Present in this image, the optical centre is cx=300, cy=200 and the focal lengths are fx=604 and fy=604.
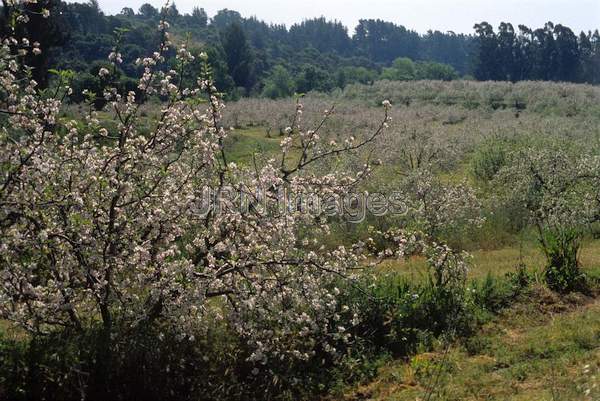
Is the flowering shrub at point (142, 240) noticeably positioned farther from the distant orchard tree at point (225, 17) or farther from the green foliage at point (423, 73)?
the distant orchard tree at point (225, 17)

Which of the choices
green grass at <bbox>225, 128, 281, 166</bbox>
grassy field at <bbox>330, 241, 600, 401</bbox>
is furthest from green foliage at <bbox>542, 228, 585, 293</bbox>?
green grass at <bbox>225, 128, 281, 166</bbox>

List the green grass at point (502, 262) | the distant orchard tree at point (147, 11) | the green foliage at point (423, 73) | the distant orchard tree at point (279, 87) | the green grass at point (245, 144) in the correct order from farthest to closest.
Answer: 1. the distant orchard tree at point (147, 11)
2. the green foliage at point (423, 73)
3. the distant orchard tree at point (279, 87)
4. the green grass at point (245, 144)
5. the green grass at point (502, 262)

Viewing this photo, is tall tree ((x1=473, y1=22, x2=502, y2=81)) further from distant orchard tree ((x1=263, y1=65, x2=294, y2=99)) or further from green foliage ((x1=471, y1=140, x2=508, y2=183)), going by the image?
green foliage ((x1=471, y1=140, x2=508, y2=183))

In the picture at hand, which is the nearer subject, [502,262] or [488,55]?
[502,262]

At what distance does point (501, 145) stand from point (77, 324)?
20.0m

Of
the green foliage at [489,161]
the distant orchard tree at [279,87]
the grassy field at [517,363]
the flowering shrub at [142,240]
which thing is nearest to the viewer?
the flowering shrub at [142,240]

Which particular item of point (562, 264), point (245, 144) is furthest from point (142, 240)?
point (245, 144)

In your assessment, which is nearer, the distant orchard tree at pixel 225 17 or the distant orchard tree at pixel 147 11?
the distant orchard tree at pixel 147 11

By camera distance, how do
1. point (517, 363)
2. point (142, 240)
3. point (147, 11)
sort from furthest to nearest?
1. point (147, 11)
2. point (517, 363)
3. point (142, 240)

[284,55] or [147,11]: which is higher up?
[147,11]

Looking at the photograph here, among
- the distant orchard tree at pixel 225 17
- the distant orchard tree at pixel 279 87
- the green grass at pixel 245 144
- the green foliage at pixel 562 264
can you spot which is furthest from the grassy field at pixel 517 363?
the distant orchard tree at pixel 225 17

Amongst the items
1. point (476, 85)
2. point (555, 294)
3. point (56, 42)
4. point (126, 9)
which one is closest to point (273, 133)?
point (56, 42)

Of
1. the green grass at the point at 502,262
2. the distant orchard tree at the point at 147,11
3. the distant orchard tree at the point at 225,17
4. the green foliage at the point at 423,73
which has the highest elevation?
the distant orchard tree at the point at 225,17

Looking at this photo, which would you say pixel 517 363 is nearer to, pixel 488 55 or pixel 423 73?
pixel 423 73
